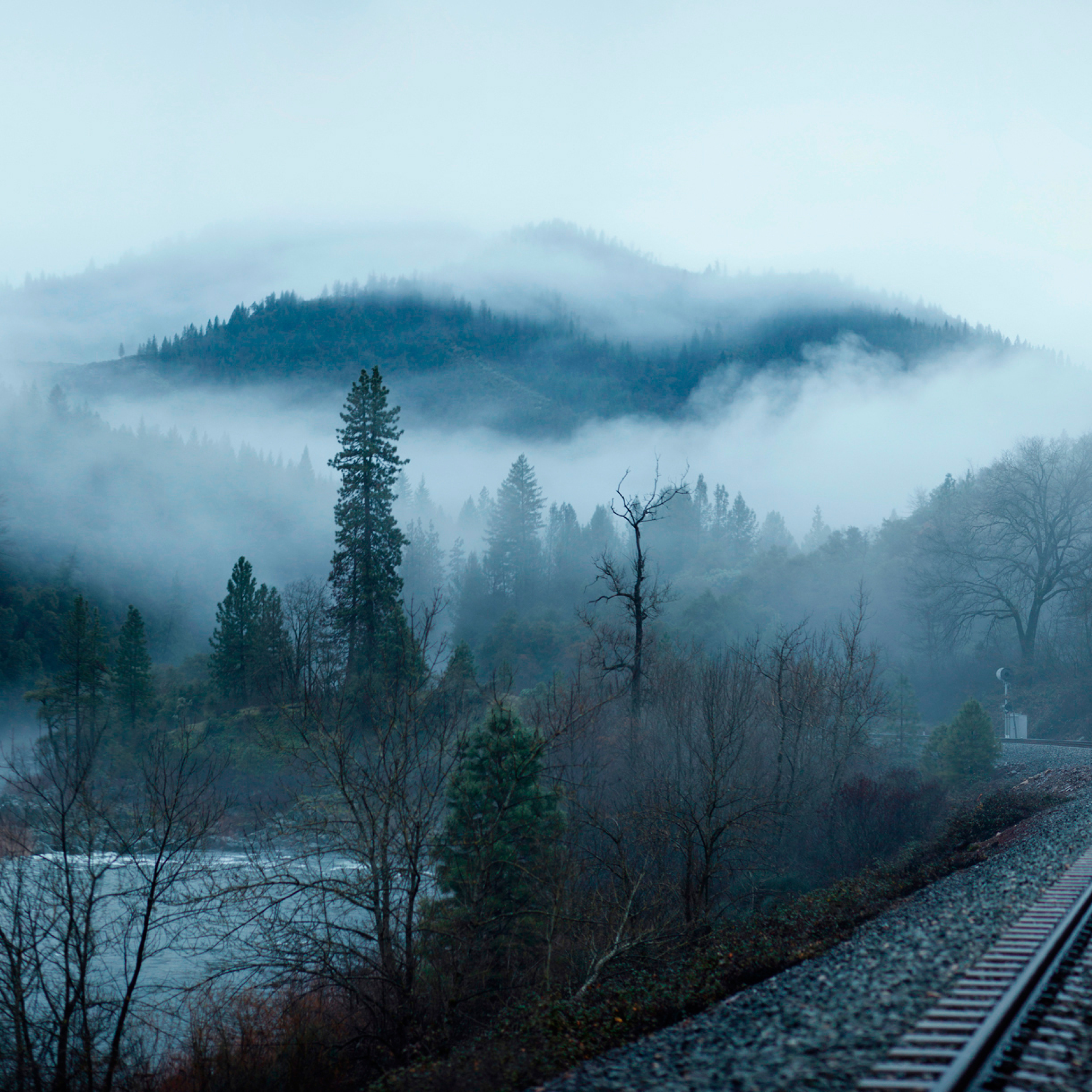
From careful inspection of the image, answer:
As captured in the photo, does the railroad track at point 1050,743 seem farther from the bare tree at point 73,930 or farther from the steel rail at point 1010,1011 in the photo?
the bare tree at point 73,930

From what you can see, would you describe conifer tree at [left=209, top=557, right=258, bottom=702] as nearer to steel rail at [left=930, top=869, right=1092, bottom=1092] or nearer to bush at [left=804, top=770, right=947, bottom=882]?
bush at [left=804, top=770, right=947, bottom=882]

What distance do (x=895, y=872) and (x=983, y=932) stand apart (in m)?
9.96

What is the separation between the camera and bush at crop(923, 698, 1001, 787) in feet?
104

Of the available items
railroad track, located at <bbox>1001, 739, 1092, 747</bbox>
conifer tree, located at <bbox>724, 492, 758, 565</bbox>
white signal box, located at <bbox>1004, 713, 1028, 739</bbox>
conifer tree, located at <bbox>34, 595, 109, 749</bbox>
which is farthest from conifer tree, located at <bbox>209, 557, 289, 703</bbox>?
conifer tree, located at <bbox>724, 492, 758, 565</bbox>

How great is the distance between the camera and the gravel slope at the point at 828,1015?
679 centimetres

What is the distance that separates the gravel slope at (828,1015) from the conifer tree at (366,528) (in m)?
35.9

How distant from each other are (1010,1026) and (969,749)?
1134 inches

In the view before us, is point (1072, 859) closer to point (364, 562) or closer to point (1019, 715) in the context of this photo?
point (1019, 715)

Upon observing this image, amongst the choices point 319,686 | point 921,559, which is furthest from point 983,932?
point 921,559

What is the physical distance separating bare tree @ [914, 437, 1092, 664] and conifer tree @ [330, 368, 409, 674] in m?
35.8

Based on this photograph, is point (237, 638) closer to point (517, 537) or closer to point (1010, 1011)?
point (517, 537)

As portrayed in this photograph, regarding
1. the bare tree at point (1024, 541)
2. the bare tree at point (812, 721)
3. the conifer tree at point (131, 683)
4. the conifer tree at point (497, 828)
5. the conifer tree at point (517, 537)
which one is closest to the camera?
the conifer tree at point (497, 828)

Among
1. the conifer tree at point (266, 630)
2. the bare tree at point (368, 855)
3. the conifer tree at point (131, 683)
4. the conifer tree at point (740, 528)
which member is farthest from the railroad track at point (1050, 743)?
the conifer tree at point (740, 528)

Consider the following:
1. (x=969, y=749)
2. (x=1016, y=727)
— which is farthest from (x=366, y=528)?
(x=1016, y=727)
